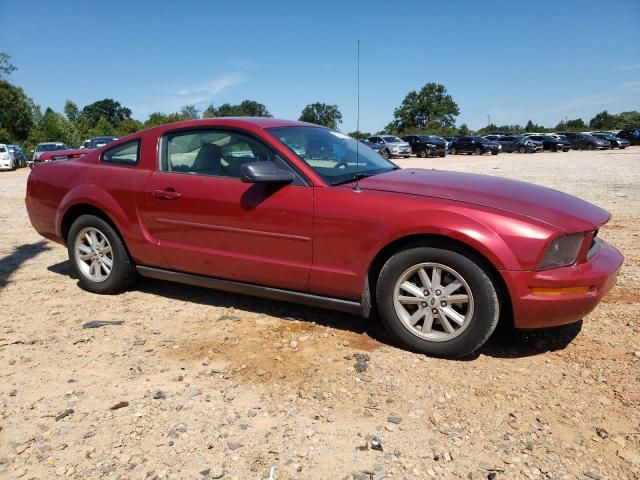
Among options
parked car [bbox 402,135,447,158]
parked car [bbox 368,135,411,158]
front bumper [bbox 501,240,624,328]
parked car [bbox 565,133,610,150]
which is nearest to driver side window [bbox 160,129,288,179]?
front bumper [bbox 501,240,624,328]

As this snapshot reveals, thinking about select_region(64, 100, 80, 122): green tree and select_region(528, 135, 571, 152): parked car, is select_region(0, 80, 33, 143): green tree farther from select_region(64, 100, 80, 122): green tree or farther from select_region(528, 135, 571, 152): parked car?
select_region(528, 135, 571, 152): parked car

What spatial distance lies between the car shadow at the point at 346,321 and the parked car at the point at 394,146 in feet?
95.9

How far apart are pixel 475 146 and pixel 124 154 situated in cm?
3733

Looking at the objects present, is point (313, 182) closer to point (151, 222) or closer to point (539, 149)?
point (151, 222)

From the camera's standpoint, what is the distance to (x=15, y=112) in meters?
54.4

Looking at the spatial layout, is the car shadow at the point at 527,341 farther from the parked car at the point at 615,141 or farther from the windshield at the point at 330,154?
the parked car at the point at 615,141

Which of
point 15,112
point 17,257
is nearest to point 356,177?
point 17,257

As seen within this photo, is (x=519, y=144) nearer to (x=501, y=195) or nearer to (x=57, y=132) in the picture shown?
(x=501, y=195)

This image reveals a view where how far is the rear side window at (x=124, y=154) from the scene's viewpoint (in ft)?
14.3

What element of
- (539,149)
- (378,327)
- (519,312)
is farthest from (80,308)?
(539,149)

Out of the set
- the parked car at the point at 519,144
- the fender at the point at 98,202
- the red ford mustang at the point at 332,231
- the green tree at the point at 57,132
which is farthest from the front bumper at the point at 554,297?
the green tree at the point at 57,132

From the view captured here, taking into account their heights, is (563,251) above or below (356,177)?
below

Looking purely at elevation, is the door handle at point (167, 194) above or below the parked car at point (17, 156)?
above

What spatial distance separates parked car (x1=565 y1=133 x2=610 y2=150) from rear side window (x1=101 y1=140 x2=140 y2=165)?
44813mm
